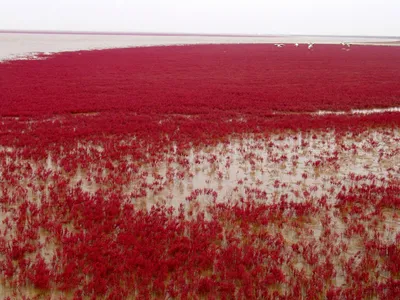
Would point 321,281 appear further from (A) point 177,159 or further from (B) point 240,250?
(A) point 177,159

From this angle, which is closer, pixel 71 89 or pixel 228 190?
pixel 228 190

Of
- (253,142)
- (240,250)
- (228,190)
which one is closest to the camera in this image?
(240,250)

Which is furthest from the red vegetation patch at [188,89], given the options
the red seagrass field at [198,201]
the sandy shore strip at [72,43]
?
the sandy shore strip at [72,43]

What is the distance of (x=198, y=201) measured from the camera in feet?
29.5

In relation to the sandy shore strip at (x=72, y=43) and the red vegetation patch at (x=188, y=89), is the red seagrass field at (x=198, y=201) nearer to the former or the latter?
the red vegetation patch at (x=188, y=89)

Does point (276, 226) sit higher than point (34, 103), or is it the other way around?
point (34, 103)

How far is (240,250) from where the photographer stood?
6.73 m

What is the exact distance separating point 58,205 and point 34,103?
550 inches

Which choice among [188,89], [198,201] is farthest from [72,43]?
[198,201]

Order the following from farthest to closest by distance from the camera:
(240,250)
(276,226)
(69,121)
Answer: (69,121), (276,226), (240,250)

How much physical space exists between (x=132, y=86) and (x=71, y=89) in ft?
14.4

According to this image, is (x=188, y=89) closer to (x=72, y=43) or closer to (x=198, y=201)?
(x=198, y=201)

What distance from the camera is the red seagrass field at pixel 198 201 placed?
19.6 ft

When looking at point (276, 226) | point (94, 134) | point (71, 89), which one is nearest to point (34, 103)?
point (71, 89)
